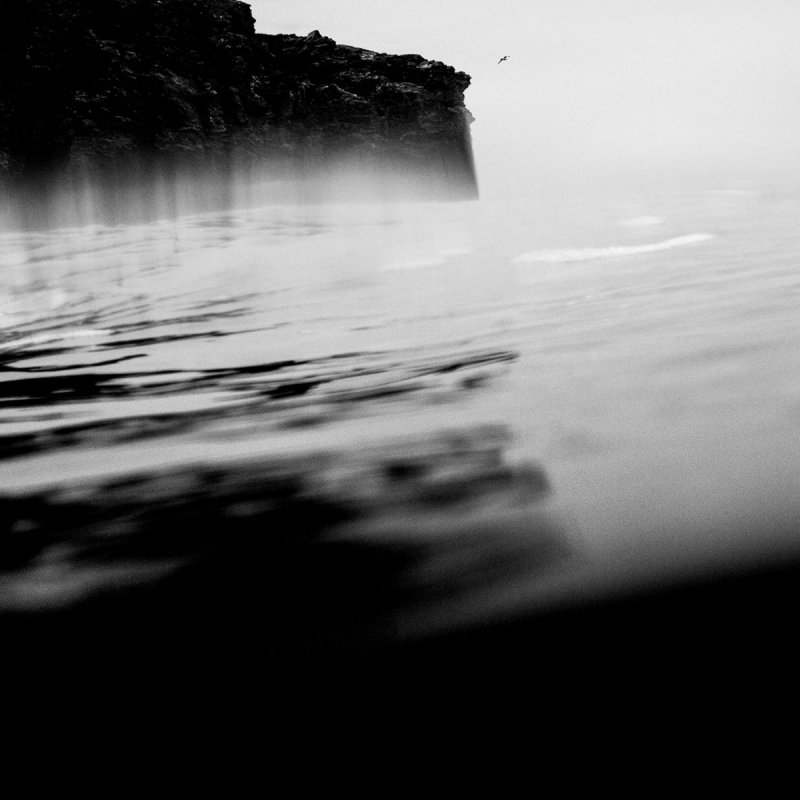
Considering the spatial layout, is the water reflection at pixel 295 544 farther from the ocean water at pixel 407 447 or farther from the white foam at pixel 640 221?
the white foam at pixel 640 221

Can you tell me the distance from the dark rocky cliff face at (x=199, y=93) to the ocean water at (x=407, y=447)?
3.30 metres

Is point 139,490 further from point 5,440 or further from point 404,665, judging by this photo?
point 404,665

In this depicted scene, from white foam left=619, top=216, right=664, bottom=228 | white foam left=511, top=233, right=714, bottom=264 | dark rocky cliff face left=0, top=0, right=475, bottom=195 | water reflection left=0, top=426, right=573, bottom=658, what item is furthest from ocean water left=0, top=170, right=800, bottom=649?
dark rocky cliff face left=0, top=0, right=475, bottom=195

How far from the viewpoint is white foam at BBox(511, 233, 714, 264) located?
2555 mm

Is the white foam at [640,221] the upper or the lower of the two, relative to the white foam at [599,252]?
upper

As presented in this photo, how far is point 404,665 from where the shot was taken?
438 mm

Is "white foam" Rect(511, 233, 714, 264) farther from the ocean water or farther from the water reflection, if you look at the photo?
the water reflection

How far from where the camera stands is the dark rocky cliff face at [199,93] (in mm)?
4664

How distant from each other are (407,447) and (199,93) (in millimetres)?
4995

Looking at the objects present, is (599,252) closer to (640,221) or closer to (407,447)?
(640,221)

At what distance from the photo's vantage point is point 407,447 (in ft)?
2.69

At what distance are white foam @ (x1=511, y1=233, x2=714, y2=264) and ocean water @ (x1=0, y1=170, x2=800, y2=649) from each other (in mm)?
446

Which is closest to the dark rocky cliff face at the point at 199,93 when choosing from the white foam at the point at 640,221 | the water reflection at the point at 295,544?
the white foam at the point at 640,221

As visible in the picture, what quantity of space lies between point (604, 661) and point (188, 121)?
208 inches
